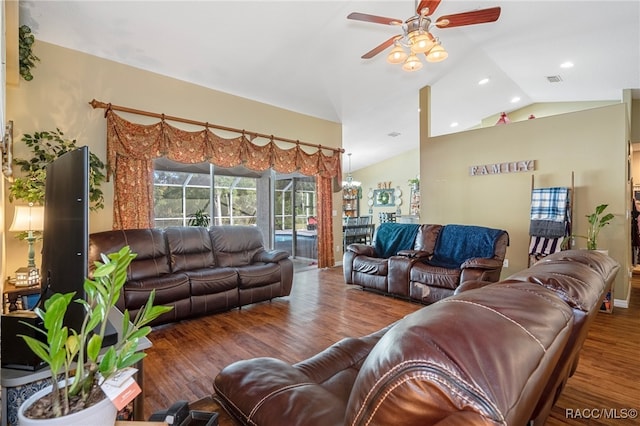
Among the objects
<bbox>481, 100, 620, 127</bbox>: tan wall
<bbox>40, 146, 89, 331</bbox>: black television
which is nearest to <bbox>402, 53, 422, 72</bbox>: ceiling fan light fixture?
<bbox>40, 146, 89, 331</bbox>: black television

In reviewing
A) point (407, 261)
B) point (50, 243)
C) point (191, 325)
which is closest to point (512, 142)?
point (407, 261)

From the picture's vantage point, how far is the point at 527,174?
15.3 ft

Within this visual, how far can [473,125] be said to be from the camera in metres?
8.30

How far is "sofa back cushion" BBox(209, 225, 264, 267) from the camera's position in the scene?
4.22m

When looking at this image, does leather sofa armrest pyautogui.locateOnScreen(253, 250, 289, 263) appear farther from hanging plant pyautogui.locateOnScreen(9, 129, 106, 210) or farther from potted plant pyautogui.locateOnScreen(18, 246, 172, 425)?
potted plant pyautogui.locateOnScreen(18, 246, 172, 425)

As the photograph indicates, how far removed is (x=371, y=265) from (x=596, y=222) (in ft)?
9.36

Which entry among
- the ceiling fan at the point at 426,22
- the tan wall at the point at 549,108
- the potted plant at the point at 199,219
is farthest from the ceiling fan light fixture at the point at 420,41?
the tan wall at the point at 549,108

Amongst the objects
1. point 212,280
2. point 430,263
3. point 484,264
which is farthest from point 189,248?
Result: point 484,264

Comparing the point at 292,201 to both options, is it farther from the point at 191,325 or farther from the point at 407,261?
the point at 191,325

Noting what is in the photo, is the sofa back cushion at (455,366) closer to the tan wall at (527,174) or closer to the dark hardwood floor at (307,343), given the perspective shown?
the dark hardwood floor at (307,343)

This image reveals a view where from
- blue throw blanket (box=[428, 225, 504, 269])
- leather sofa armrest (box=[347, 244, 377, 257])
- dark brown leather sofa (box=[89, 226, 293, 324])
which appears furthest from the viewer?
leather sofa armrest (box=[347, 244, 377, 257])

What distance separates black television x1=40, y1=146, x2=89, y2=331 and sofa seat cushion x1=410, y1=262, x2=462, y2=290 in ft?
11.7

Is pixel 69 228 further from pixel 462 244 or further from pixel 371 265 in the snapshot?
pixel 462 244

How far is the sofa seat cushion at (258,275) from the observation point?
378 cm
